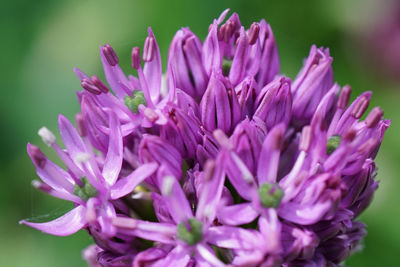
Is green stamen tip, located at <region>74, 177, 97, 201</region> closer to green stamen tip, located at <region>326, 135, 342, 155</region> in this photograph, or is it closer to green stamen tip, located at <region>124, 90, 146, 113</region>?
green stamen tip, located at <region>124, 90, 146, 113</region>

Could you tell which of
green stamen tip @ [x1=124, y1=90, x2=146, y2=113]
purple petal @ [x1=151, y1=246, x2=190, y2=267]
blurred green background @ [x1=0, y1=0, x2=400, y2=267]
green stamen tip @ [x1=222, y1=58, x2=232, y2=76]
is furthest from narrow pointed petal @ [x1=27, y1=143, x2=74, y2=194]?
blurred green background @ [x1=0, y1=0, x2=400, y2=267]

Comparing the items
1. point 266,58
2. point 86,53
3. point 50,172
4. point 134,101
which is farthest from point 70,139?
point 86,53

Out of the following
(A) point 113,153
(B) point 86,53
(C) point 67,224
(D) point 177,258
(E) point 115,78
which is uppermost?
(B) point 86,53

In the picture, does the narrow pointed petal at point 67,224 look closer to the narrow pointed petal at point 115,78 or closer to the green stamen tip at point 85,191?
the green stamen tip at point 85,191

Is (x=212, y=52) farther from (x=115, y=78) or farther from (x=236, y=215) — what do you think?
(x=236, y=215)

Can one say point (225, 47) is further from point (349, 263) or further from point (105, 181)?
point (349, 263)

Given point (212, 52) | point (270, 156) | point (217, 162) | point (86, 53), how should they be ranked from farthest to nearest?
point (86, 53), point (212, 52), point (270, 156), point (217, 162)
